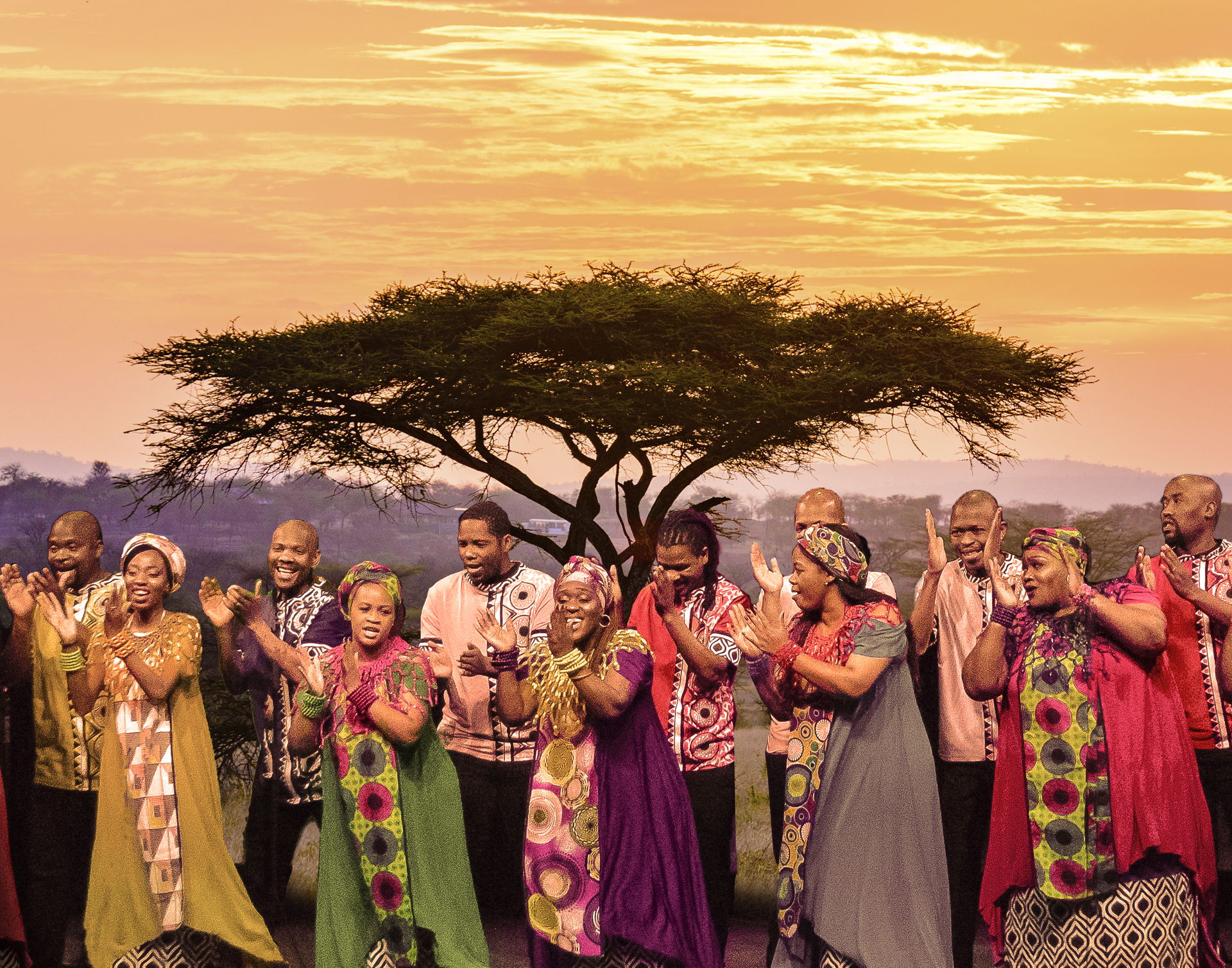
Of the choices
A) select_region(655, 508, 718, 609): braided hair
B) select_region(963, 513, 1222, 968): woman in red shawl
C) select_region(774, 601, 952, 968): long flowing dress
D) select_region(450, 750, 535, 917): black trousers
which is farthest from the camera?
select_region(450, 750, 535, 917): black trousers

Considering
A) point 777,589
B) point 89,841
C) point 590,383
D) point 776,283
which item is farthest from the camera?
point 776,283

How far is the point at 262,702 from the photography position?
7898mm

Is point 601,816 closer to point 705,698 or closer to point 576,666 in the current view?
point 576,666

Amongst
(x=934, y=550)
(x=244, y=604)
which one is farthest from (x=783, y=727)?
(x=244, y=604)

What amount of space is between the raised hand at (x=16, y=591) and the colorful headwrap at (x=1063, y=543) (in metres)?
4.56

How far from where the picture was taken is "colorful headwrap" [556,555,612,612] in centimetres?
616

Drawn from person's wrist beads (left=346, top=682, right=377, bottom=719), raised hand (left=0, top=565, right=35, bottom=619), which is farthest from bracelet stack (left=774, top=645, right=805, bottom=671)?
raised hand (left=0, top=565, right=35, bottom=619)

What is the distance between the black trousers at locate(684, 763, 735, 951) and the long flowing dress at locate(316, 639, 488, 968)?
3.88 feet

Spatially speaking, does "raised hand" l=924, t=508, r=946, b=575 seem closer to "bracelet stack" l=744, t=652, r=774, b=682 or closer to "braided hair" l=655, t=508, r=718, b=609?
"braided hair" l=655, t=508, r=718, b=609

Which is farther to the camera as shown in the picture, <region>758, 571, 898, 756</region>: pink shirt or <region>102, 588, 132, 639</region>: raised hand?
<region>758, 571, 898, 756</region>: pink shirt

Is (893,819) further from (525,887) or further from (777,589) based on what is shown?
(525,887)

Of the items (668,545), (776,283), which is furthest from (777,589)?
(776,283)

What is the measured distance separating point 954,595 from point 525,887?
287 cm

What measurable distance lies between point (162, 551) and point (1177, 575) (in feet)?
15.7
